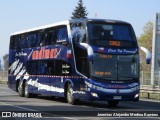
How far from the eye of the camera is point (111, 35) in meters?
21.3

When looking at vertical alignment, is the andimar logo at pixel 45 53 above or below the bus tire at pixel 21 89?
above

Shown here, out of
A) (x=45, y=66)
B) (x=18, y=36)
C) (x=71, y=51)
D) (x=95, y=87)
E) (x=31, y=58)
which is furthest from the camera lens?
(x=18, y=36)

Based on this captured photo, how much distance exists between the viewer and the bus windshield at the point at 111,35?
69.1ft

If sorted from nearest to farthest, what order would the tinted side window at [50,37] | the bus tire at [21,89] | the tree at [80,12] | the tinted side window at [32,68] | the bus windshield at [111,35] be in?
the bus windshield at [111,35] < the tinted side window at [50,37] < the tinted side window at [32,68] < the bus tire at [21,89] < the tree at [80,12]

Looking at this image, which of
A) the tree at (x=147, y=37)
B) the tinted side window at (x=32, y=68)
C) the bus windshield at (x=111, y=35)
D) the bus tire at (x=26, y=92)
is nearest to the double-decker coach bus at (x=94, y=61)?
the bus windshield at (x=111, y=35)

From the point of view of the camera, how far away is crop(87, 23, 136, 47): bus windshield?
2106 cm

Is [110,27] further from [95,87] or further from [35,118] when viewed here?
[35,118]

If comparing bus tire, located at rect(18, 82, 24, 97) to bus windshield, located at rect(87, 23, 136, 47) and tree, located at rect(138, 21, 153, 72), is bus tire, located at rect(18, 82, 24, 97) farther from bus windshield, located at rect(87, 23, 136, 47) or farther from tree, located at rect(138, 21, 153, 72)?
tree, located at rect(138, 21, 153, 72)

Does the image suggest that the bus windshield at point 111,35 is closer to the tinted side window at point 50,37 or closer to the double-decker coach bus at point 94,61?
the double-decker coach bus at point 94,61

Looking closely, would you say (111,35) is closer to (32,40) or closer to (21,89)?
(32,40)

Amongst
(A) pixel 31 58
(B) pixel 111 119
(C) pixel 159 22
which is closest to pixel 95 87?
(B) pixel 111 119

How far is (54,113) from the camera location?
1805cm

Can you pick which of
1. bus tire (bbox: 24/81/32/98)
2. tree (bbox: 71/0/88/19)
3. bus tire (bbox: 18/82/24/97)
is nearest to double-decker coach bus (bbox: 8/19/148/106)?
bus tire (bbox: 24/81/32/98)

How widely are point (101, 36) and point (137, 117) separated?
535 centimetres
